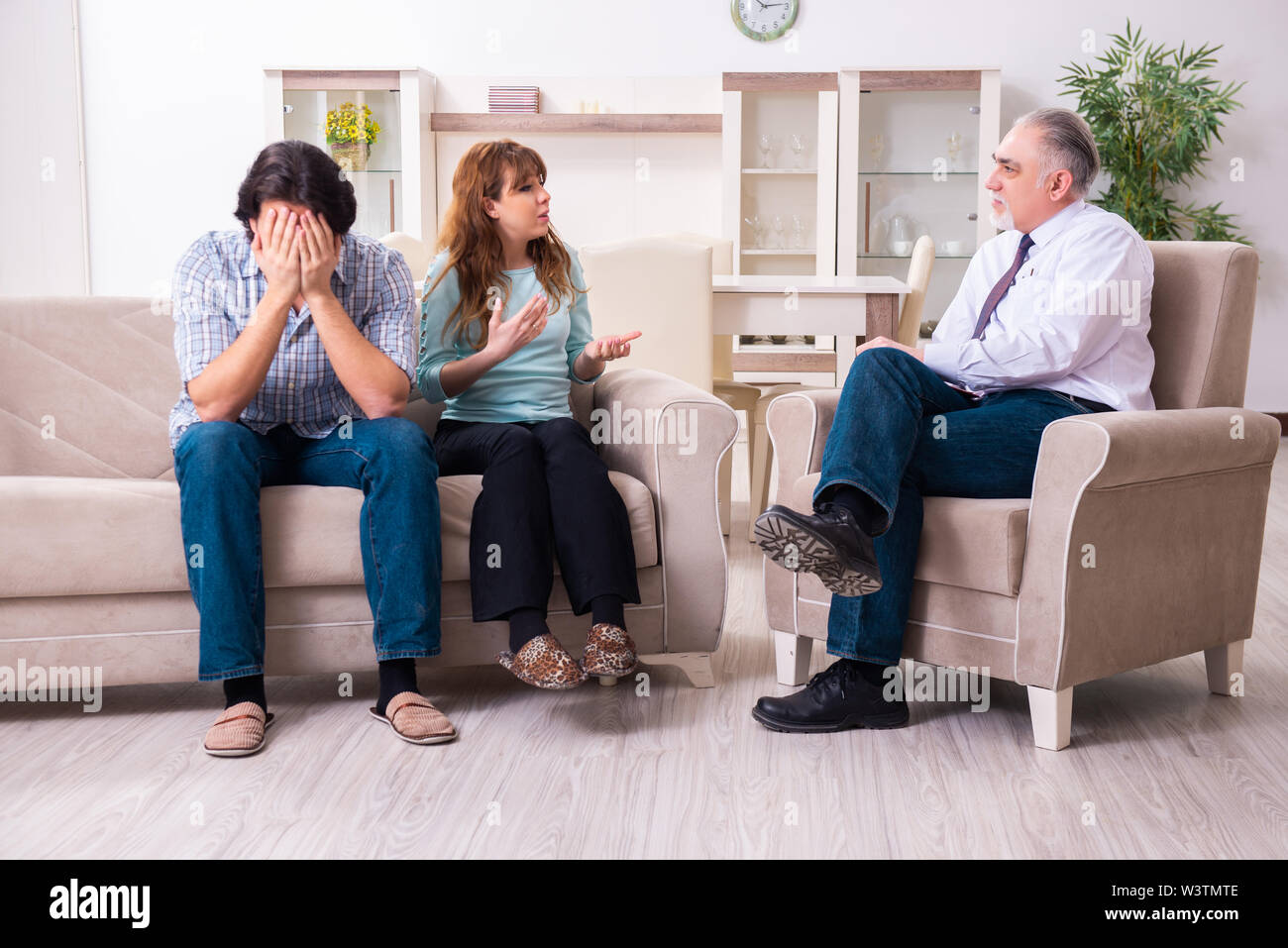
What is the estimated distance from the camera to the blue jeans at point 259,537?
194 cm

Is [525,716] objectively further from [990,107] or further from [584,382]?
[990,107]

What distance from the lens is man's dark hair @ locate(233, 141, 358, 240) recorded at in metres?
2.02

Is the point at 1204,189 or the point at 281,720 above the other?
the point at 1204,189

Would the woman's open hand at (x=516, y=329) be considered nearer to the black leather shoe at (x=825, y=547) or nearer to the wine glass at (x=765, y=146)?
the black leather shoe at (x=825, y=547)

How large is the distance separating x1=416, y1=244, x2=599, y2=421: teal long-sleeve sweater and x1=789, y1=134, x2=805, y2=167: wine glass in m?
3.39

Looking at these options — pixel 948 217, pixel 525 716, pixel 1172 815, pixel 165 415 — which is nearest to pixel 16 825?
pixel 525 716

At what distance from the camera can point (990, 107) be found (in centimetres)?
534

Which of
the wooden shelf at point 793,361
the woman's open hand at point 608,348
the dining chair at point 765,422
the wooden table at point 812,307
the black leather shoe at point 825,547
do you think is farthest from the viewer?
the wooden shelf at point 793,361

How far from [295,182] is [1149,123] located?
14.8 feet

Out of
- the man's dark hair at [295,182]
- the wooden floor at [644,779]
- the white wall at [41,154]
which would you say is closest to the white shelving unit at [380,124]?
the white wall at [41,154]

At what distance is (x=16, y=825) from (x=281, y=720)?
0.50 meters

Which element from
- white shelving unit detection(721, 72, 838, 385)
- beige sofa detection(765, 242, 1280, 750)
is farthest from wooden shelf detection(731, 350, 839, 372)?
beige sofa detection(765, 242, 1280, 750)

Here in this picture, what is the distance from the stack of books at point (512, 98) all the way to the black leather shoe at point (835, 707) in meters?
4.23

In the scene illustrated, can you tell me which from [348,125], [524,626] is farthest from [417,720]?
[348,125]
